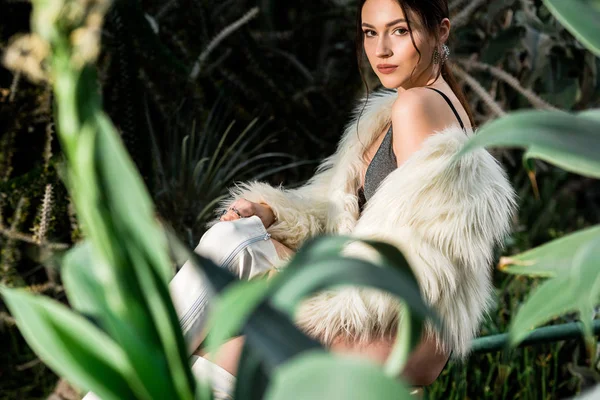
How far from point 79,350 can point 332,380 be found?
207 mm

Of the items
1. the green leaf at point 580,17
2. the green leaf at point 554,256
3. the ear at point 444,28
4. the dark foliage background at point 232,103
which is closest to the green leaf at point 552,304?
the green leaf at point 554,256

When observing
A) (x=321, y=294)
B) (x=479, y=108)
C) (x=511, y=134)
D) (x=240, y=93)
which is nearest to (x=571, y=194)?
(x=479, y=108)

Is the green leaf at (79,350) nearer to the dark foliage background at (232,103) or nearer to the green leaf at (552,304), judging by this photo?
the green leaf at (552,304)

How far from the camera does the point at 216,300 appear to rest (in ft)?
1.58

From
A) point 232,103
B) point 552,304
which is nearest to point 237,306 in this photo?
→ point 552,304

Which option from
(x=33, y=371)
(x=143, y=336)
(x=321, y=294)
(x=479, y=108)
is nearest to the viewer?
(x=143, y=336)

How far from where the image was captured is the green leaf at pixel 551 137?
0.48 m

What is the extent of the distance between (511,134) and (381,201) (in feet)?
2.42

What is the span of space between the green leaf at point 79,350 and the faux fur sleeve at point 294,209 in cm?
94

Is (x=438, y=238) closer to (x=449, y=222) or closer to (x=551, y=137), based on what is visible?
(x=449, y=222)

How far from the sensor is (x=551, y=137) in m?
0.48

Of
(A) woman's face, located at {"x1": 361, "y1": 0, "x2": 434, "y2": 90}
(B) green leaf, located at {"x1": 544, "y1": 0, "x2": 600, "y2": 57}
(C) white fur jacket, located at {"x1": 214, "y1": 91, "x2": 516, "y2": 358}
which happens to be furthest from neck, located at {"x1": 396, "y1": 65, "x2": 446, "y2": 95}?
(B) green leaf, located at {"x1": 544, "y1": 0, "x2": 600, "y2": 57}

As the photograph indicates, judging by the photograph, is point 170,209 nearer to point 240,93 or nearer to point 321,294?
point 240,93

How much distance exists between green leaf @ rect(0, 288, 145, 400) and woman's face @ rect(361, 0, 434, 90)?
101 centimetres
